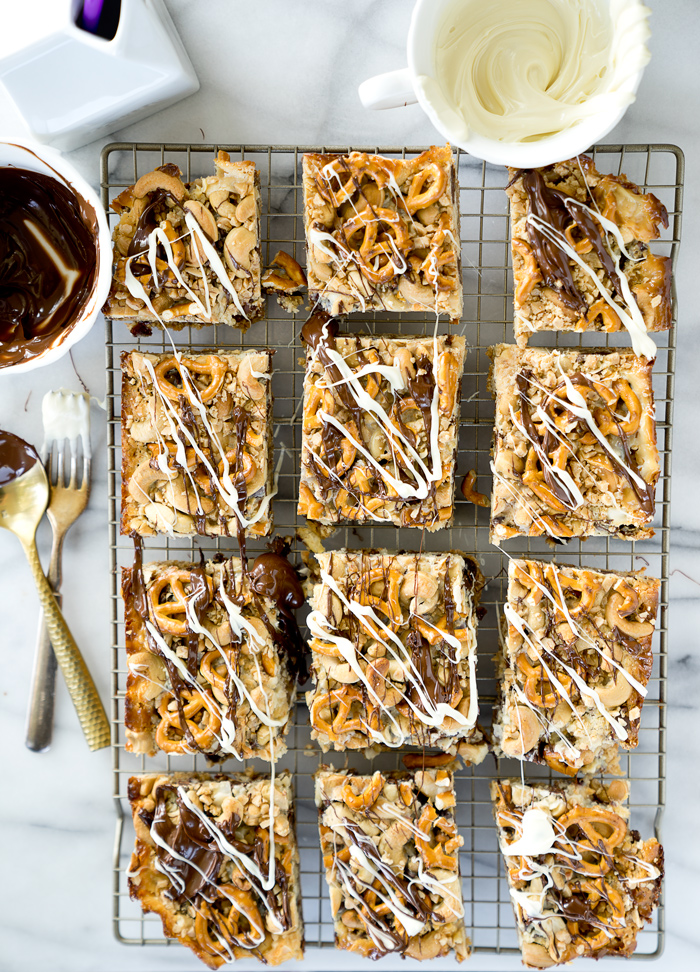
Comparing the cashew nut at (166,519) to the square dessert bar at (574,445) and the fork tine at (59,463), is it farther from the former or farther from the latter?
the square dessert bar at (574,445)

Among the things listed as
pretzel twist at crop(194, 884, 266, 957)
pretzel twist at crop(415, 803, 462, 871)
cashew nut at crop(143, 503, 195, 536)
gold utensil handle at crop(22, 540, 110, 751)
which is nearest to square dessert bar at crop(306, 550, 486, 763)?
pretzel twist at crop(415, 803, 462, 871)

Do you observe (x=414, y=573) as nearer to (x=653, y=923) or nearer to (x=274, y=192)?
(x=274, y=192)

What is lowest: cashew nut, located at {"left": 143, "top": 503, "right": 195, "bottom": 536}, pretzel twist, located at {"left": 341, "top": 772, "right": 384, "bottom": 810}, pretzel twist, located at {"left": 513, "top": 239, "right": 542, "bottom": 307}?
pretzel twist, located at {"left": 341, "top": 772, "right": 384, "bottom": 810}

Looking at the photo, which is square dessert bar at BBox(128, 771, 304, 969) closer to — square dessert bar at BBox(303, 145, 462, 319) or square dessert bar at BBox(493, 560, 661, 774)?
square dessert bar at BBox(493, 560, 661, 774)

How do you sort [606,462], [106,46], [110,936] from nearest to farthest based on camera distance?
[106,46], [606,462], [110,936]

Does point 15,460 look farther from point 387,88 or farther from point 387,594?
point 387,88

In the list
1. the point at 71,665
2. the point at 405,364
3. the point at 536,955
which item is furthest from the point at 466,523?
the point at 71,665

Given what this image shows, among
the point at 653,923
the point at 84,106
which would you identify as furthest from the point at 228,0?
the point at 653,923

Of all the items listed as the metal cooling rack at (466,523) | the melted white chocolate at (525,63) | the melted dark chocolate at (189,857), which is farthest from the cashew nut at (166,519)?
the melted white chocolate at (525,63)
